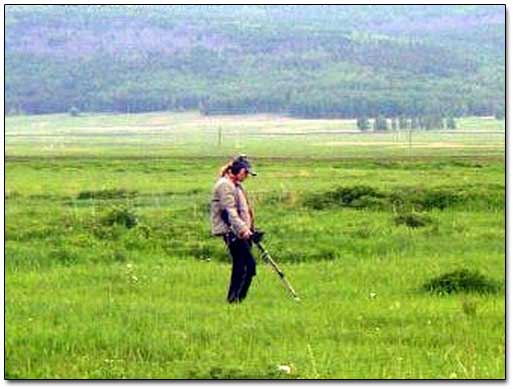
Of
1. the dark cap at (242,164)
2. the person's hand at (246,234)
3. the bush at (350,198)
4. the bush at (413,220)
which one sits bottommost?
the person's hand at (246,234)

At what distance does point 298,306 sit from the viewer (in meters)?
9.91

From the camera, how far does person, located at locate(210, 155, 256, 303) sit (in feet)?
32.5

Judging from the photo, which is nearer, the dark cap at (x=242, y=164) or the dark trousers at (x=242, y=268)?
the dark cap at (x=242, y=164)

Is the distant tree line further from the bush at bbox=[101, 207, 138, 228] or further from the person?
the bush at bbox=[101, 207, 138, 228]

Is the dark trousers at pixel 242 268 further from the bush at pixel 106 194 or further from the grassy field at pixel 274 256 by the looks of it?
the bush at pixel 106 194

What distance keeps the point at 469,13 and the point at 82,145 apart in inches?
106

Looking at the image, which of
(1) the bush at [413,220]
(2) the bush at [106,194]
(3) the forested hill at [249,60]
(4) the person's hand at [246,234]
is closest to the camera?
(3) the forested hill at [249,60]

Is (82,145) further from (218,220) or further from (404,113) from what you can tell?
(404,113)

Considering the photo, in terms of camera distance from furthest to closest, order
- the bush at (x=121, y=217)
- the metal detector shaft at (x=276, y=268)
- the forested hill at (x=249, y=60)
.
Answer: the bush at (x=121, y=217), the metal detector shaft at (x=276, y=268), the forested hill at (x=249, y=60)

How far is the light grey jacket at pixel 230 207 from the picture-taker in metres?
9.92

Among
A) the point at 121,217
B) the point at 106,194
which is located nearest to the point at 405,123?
the point at 121,217

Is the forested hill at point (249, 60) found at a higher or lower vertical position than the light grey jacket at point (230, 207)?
higher

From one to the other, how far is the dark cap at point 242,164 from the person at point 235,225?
51 mm

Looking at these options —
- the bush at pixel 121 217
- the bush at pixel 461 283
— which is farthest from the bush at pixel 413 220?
the bush at pixel 121 217
